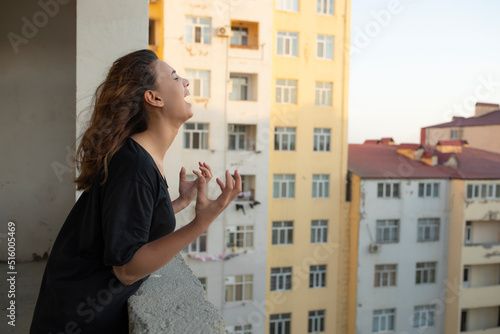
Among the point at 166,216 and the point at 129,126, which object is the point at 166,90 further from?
the point at 166,216

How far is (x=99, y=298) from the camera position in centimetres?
166

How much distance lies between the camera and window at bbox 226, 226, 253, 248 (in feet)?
64.7

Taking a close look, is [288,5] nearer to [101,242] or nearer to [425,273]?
[425,273]

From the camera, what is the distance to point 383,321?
21719 millimetres

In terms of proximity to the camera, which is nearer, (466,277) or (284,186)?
(284,186)

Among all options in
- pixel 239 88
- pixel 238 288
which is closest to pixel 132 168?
pixel 239 88

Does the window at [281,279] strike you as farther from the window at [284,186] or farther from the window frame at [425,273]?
the window frame at [425,273]

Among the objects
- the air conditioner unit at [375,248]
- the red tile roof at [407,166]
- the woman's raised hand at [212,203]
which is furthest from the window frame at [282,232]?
the woman's raised hand at [212,203]

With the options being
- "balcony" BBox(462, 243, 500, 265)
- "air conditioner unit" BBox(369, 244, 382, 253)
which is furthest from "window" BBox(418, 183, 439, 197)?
"air conditioner unit" BBox(369, 244, 382, 253)

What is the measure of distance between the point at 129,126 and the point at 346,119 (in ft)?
66.3

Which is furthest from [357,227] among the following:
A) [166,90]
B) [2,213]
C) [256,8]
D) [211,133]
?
[166,90]

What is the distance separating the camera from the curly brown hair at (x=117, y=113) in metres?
1.60

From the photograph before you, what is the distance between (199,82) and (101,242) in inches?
704

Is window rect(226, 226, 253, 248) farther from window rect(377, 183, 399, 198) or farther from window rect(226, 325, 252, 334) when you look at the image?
window rect(377, 183, 399, 198)
